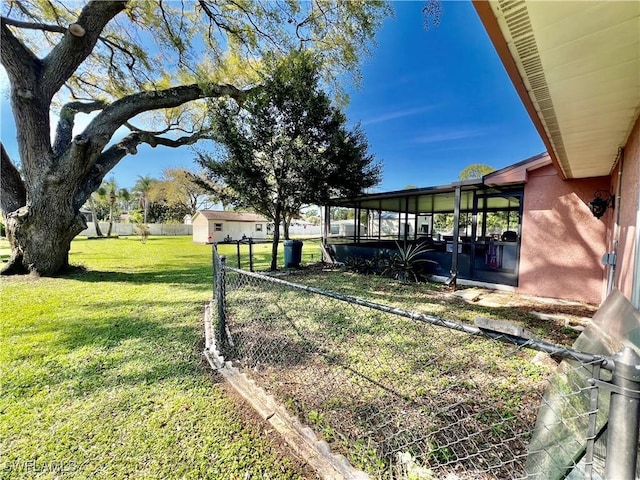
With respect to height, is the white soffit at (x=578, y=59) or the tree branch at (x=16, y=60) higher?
the tree branch at (x=16, y=60)

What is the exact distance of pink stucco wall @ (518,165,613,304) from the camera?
17.9 ft

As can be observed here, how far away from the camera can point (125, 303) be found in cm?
513

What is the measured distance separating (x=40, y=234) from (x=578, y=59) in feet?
33.7

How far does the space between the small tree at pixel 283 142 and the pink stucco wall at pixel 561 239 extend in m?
4.85

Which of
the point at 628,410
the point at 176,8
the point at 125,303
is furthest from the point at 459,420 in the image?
the point at 176,8

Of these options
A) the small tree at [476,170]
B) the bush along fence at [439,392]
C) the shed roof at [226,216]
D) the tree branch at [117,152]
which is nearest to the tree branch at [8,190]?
the tree branch at [117,152]

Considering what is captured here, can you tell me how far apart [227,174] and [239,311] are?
4.74 m

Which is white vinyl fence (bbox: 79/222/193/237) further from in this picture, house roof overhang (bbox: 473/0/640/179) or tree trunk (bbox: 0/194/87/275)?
house roof overhang (bbox: 473/0/640/179)

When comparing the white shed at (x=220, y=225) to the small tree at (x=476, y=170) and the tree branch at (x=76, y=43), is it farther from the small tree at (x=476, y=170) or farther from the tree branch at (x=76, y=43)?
the small tree at (x=476, y=170)

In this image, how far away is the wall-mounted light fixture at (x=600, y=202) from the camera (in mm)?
5008

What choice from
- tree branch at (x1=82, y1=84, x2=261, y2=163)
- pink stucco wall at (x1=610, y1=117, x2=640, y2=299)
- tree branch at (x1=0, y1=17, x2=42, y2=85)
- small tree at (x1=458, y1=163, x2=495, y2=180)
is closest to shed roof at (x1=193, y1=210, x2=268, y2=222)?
tree branch at (x1=82, y1=84, x2=261, y2=163)

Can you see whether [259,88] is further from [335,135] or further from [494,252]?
[494,252]

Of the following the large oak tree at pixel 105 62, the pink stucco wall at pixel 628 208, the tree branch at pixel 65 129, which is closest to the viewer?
the pink stucco wall at pixel 628 208

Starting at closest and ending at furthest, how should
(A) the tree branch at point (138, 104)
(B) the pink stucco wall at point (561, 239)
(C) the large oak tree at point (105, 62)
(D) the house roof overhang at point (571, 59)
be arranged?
(D) the house roof overhang at point (571, 59) < (B) the pink stucco wall at point (561, 239) < (C) the large oak tree at point (105, 62) < (A) the tree branch at point (138, 104)
